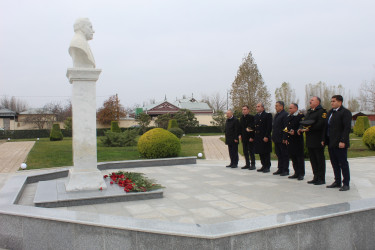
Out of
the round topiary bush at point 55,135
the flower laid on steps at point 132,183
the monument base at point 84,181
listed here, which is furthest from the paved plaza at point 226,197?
the round topiary bush at point 55,135

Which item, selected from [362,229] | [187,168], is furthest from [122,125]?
[362,229]

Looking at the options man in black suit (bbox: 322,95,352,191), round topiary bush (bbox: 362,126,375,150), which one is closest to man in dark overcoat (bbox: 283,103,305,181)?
man in black suit (bbox: 322,95,352,191)

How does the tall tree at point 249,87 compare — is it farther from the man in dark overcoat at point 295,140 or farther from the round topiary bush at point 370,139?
the man in dark overcoat at point 295,140

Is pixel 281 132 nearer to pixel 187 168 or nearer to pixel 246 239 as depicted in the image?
pixel 187 168

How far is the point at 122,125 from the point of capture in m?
41.5

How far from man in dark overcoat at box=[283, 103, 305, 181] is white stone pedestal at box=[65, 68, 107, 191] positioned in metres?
4.10

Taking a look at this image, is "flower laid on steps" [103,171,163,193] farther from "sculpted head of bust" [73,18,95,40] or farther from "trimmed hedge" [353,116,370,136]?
"trimmed hedge" [353,116,370,136]

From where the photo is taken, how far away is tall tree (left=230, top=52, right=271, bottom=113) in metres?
33.0

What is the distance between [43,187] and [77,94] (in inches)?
74.3

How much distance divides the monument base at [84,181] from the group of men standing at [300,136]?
163 inches

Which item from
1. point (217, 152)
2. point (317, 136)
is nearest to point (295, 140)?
point (317, 136)

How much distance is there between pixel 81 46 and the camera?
534 cm

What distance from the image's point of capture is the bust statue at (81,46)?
17.5 ft

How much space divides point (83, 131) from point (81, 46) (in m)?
1.50
